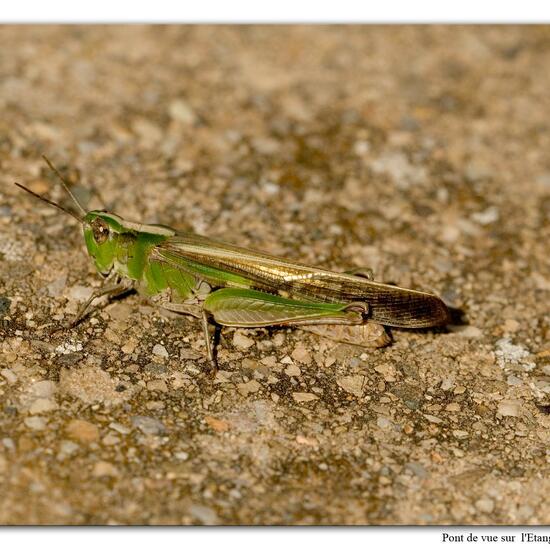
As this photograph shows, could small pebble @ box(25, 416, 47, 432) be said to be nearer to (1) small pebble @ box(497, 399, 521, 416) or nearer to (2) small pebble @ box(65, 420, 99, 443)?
(2) small pebble @ box(65, 420, 99, 443)

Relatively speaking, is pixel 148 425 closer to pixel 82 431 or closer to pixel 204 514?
pixel 82 431

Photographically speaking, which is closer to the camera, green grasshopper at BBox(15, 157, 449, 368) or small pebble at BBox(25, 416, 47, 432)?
small pebble at BBox(25, 416, 47, 432)

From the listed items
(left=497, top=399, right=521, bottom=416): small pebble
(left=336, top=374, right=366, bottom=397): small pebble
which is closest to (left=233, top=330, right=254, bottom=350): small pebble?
(left=336, top=374, right=366, bottom=397): small pebble

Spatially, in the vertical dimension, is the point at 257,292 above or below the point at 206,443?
above

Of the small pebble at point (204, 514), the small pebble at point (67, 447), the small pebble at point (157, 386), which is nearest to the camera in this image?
the small pebble at point (204, 514)

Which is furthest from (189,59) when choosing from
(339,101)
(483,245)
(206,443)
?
(206,443)

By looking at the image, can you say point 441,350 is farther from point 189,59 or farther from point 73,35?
point 73,35

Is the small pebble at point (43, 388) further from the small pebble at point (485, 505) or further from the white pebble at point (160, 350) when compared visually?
the small pebble at point (485, 505)

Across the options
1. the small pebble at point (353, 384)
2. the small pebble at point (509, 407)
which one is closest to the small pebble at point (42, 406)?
the small pebble at point (353, 384)
